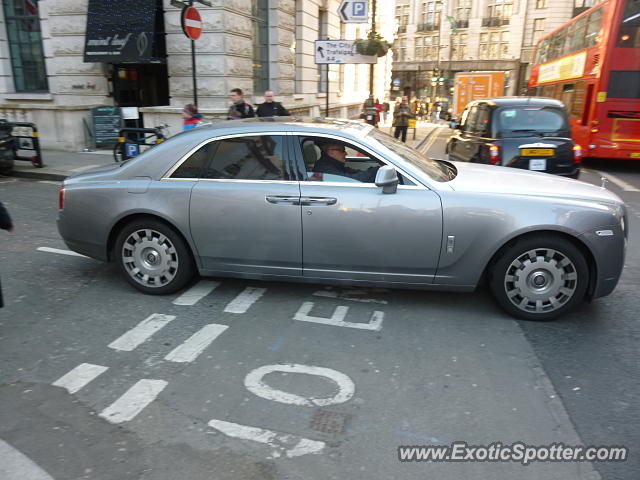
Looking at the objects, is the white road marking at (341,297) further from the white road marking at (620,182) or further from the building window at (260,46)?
the building window at (260,46)

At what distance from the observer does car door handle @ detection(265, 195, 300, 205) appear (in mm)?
4246

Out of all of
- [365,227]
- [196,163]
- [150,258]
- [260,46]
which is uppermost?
[260,46]

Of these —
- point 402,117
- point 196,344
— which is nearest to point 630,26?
point 402,117

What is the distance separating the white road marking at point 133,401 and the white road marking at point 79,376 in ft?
1.11

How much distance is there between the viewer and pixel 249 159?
447 cm

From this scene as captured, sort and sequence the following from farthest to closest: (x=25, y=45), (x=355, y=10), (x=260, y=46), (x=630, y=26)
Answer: (x=260, y=46) → (x=25, y=45) → (x=355, y=10) → (x=630, y=26)

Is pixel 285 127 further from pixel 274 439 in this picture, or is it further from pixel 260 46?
pixel 260 46

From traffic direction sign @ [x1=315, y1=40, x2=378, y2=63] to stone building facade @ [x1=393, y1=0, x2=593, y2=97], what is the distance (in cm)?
4090

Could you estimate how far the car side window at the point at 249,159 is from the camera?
4.41 meters

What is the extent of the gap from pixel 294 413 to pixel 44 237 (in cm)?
510

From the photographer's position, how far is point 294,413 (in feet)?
9.84

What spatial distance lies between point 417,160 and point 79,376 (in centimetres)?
333

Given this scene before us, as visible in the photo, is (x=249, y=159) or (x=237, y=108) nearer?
(x=249, y=159)

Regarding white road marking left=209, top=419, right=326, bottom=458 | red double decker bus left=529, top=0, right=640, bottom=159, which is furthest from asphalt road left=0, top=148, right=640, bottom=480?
red double decker bus left=529, top=0, right=640, bottom=159
